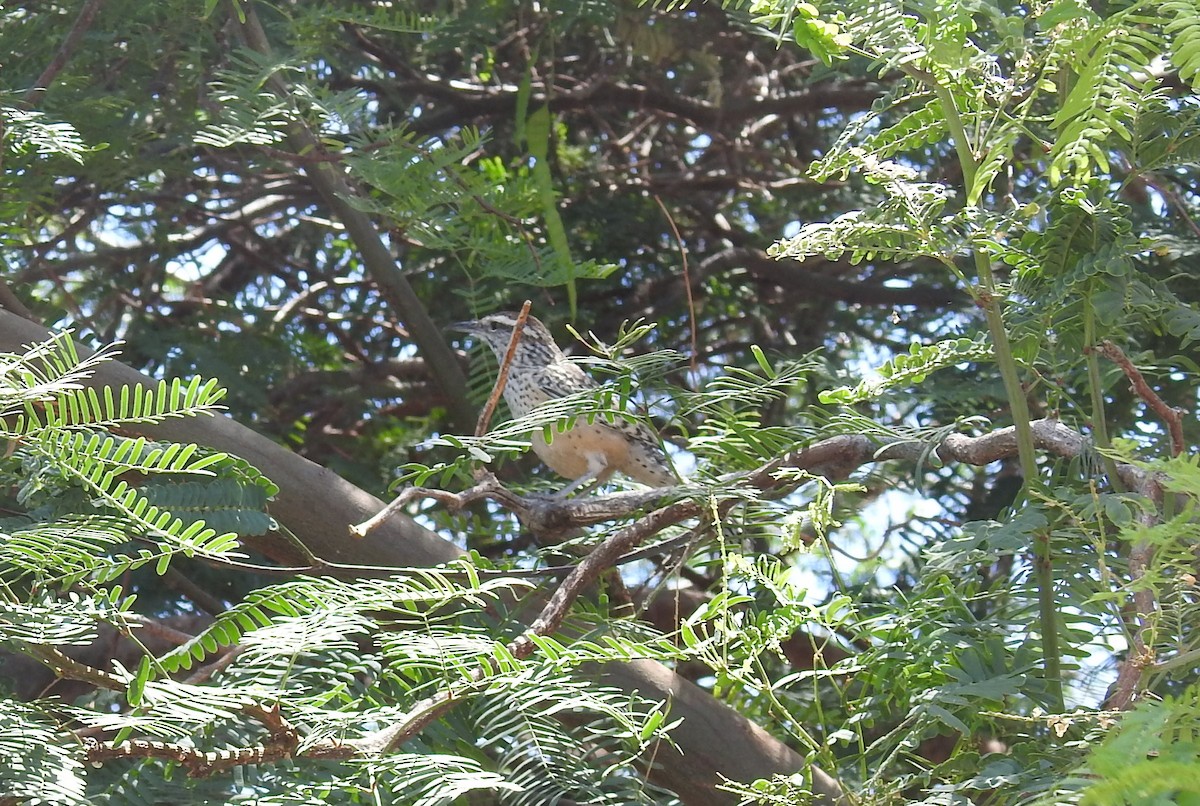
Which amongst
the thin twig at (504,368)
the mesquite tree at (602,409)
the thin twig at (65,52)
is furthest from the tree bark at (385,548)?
the thin twig at (504,368)

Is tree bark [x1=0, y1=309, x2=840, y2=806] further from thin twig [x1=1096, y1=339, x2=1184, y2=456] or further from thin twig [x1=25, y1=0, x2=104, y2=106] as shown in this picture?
thin twig [x1=1096, y1=339, x2=1184, y2=456]

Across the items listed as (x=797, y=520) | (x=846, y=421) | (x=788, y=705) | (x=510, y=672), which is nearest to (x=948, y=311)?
(x=788, y=705)

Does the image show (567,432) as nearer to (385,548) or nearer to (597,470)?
(597,470)

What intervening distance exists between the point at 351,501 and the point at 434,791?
1.09m

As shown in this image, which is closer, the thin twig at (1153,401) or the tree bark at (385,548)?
the thin twig at (1153,401)

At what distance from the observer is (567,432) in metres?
3.10

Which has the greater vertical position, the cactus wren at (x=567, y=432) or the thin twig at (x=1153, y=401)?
the thin twig at (x=1153, y=401)

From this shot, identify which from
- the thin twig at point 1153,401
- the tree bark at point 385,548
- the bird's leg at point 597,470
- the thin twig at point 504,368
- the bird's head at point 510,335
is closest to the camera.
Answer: the thin twig at point 1153,401

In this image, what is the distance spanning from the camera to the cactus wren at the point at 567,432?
3184 mm

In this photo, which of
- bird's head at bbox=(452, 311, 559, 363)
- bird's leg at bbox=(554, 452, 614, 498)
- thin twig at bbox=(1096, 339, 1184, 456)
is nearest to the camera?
thin twig at bbox=(1096, 339, 1184, 456)

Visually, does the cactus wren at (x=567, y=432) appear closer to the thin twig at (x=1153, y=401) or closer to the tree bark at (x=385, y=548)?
the tree bark at (x=385, y=548)

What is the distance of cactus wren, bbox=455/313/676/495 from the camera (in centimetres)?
318

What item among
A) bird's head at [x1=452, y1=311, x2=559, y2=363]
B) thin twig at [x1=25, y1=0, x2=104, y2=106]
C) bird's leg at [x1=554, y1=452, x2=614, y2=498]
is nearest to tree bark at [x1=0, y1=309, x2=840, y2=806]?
thin twig at [x1=25, y1=0, x2=104, y2=106]

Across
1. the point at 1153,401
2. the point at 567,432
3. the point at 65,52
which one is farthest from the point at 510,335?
the point at 1153,401
